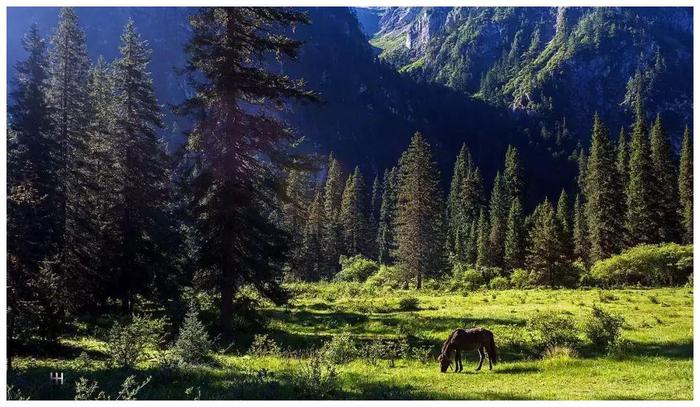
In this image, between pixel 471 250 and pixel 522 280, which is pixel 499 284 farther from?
pixel 471 250

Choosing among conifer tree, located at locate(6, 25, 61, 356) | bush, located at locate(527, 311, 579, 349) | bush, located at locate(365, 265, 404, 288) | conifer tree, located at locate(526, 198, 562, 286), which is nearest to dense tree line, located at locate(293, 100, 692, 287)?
conifer tree, located at locate(526, 198, 562, 286)

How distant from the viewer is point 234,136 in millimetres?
19062

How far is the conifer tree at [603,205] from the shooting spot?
5400cm

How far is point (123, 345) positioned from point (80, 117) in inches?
662

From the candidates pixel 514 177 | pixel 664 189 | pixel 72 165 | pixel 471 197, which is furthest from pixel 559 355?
pixel 514 177

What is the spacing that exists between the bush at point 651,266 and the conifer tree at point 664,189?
11087 millimetres

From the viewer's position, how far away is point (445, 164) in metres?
195

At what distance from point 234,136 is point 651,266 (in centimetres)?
3602

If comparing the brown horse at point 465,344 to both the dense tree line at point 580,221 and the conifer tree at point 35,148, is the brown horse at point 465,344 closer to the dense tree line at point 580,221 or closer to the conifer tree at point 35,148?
the conifer tree at point 35,148

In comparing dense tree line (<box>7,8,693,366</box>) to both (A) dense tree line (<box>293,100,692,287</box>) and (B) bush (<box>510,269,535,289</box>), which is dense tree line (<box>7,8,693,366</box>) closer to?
(B) bush (<box>510,269,535,289</box>)

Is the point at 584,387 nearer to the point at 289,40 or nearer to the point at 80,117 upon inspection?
the point at 289,40

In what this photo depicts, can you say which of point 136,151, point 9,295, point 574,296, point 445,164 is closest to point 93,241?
point 136,151

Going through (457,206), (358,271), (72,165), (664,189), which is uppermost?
(457,206)

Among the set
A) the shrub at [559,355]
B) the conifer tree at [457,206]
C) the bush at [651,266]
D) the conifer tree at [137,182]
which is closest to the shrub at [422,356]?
the shrub at [559,355]
